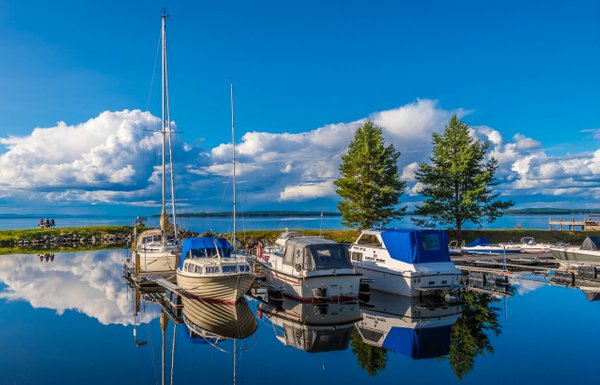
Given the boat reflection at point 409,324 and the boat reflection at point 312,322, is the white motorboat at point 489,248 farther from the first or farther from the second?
the boat reflection at point 312,322

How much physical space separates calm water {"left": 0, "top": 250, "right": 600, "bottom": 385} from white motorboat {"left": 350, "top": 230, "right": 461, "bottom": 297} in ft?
3.26

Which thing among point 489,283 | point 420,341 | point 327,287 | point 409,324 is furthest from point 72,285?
point 489,283

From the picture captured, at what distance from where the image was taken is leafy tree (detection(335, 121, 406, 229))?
47.9 meters

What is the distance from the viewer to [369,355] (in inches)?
637

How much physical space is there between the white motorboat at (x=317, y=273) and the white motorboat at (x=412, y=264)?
3212 mm

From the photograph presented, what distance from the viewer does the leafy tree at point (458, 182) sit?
48.6m

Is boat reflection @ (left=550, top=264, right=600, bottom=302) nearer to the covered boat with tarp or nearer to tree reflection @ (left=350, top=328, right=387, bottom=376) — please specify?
the covered boat with tarp

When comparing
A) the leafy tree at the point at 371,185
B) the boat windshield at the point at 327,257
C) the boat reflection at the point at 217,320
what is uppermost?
the leafy tree at the point at 371,185

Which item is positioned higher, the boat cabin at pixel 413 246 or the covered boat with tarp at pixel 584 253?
the boat cabin at pixel 413 246

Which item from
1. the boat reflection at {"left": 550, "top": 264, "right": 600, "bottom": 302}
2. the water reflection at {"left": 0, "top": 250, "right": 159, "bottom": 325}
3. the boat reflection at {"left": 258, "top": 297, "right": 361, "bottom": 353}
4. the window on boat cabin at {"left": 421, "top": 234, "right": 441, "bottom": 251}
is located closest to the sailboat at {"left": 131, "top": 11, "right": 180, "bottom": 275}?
the water reflection at {"left": 0, "top": 250, "right": 159, "bottom": 325}

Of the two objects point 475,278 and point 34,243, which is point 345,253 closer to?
point 475,278

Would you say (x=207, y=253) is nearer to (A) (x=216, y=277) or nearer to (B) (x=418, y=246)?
(A) (x=216, y=277)

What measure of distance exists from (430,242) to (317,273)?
7.26 m

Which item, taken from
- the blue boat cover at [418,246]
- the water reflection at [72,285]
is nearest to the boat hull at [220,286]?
the water reflection at [72,285]
